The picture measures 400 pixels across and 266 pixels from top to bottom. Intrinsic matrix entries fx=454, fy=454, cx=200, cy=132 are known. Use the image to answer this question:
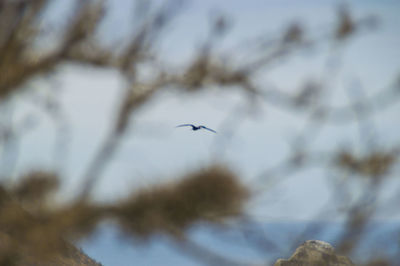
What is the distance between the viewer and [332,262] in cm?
927

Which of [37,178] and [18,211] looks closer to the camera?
[18,211]

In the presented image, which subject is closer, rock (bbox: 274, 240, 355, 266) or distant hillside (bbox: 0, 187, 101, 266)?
distant hillside (bbox: 0, 187, 101, 266)

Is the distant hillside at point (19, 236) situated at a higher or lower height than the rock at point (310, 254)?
lower

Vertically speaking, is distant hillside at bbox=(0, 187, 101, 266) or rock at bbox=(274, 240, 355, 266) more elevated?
rock at bbox=(274, 240, 355, 266)

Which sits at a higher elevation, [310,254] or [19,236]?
[310,254]

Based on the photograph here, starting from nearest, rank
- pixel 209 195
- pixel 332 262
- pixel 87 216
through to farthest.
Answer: pixel 209 195 → pixel 87 216 → pixel 332 262

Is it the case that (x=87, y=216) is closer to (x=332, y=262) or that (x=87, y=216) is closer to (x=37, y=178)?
(x=37, y=178)

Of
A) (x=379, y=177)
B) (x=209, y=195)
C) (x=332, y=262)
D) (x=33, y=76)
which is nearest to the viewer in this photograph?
(x=209, y=195)

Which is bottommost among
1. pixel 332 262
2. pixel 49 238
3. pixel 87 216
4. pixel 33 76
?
pixel 49 238

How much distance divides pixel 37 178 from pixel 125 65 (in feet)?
4.52

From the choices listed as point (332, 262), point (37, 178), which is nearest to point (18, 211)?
point (37, 178)

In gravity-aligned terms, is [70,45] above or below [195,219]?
above

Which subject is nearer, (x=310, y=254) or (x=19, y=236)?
(x=19, y=236)

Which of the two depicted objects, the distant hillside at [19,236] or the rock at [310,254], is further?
the rock at [310,254]
